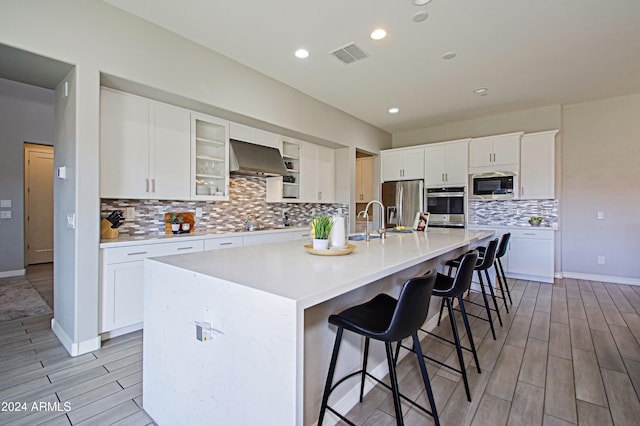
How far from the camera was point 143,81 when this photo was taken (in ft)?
9.16

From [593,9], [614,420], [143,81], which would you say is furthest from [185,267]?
[593,9]

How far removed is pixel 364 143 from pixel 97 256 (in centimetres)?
478

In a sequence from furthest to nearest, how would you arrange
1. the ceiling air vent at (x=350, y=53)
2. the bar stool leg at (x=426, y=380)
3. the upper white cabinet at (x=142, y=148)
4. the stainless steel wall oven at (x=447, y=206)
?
the stainless steel wall oven at (x=447, y=206)
the ceiling air vent at (x=350, y=53)
the upper white cabinet at (x=142, y=148)
the bar stool leg at (x=426, y=380)

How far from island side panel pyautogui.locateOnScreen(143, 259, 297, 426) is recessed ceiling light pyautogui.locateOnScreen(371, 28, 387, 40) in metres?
2.86

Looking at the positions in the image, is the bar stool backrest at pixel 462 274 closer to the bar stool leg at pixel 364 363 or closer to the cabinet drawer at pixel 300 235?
the bar stool leg at pixel 364 363

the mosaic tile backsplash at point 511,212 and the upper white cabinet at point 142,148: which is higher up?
the upper white cabinet at point 142,148

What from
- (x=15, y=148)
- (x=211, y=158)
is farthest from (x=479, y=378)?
(x=15, y=148)

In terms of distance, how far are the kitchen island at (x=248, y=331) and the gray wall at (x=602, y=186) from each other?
15.8ft

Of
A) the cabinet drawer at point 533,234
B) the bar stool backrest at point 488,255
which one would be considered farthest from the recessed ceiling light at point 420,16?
the cabinet drawer at point 533,234

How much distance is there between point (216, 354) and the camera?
1300mm

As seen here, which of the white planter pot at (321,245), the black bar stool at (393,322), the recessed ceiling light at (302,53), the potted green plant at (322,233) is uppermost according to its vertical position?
the recessed ceiling light at (302,53)

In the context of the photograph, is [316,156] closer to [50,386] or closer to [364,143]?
[364,143]

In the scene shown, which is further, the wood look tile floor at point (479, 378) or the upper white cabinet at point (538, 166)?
the upper white cabinet at point (538, 166)

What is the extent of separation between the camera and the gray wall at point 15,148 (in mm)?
5020
